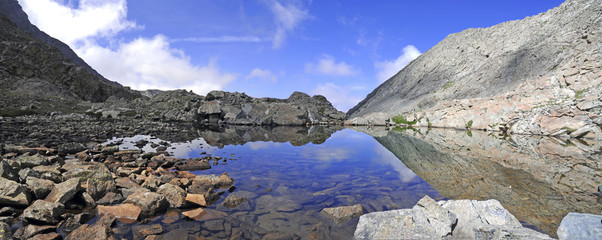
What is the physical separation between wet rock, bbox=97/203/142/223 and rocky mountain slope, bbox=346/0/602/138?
4856cm

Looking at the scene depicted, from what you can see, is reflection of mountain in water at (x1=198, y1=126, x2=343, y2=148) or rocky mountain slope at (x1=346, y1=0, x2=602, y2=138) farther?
rocky mountain slope at (x1=346, y1=0, x2=602, y2=138)

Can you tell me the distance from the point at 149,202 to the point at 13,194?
3347 mm

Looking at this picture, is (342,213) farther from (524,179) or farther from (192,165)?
(524,179)

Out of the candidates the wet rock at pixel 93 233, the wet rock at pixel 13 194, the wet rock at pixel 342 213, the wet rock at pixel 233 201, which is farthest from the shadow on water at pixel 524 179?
the wet rock at pixel 13 194

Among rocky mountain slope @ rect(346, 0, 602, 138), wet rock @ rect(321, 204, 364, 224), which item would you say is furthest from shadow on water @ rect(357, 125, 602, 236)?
rocky mountain slope @ rect(346, 0, 602, 138)

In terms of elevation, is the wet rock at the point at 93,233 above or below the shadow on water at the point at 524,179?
above

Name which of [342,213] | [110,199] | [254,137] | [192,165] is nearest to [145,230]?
[110,199]

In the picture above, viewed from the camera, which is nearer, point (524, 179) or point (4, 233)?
point (4, 233)

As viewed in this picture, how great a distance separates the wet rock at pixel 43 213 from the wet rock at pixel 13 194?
84 cm

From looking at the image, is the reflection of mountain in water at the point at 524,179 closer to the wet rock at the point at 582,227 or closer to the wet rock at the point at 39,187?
the wet rock at the point at 582,227

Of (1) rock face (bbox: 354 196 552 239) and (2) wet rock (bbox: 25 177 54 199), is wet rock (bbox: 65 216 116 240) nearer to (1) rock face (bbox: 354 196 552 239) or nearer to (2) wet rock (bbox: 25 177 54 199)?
(2) wet rock (bbox: 25 177 54 199)

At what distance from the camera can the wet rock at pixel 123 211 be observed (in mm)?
7133

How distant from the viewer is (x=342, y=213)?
26.4ft

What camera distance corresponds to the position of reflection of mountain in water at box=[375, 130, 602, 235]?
30.0ft
